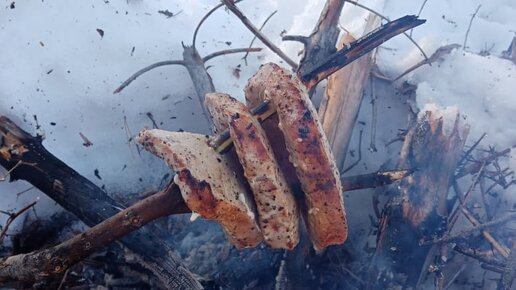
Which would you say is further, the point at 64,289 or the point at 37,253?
the point at 64,289

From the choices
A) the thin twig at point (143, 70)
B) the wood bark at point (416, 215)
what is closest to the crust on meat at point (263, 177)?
the wood bark at point (416, 215)

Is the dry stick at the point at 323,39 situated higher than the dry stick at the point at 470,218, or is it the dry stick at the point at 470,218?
the dry stick at the point at 323,39

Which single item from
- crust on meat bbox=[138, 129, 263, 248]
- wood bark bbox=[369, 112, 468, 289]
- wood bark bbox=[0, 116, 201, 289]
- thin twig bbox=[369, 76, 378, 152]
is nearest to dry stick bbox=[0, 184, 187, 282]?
crust on meat bbox=[138, 129, 263, 248]

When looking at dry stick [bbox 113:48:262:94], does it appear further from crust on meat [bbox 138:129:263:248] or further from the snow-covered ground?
crust on meat [bbox 138:129:263:248]

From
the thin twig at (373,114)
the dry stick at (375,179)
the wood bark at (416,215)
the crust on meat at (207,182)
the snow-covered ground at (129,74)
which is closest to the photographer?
the crust on meat at (207,182)

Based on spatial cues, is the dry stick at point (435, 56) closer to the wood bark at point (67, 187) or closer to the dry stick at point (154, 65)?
the dry stick at point (154, 65)

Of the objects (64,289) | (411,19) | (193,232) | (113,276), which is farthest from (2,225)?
(411,19)

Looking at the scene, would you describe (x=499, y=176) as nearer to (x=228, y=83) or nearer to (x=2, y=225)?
(x=228, y=83)
